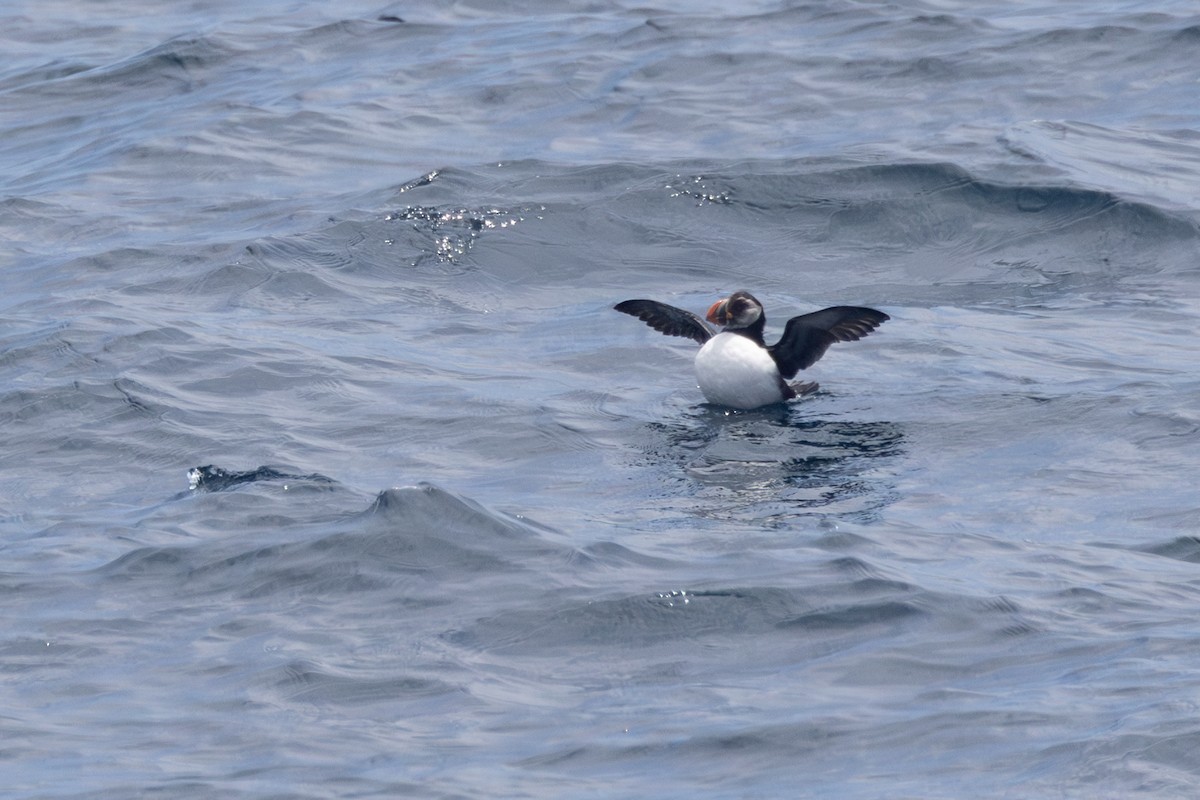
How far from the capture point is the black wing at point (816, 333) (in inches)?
460

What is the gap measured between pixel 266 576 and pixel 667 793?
2935 mm

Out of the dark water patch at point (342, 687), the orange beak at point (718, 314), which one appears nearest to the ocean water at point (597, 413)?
the dark water patch at point (342, 687)

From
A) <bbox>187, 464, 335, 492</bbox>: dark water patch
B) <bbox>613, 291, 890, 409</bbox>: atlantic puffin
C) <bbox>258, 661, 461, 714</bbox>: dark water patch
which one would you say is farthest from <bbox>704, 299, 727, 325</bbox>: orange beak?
<bbox>258, 661, 461, 714</bbox>: dark water patch

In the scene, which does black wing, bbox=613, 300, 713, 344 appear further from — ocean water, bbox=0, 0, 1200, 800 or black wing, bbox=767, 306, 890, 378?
black wing, bbox=767, 306, 890, 378

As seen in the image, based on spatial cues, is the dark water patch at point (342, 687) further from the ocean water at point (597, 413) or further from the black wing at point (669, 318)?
the black wing at point (669, 318)

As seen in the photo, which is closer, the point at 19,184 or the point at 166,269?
the point at 166,269

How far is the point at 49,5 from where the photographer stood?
82.4ft

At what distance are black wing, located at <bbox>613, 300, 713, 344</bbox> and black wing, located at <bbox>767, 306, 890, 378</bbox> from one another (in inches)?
21.8

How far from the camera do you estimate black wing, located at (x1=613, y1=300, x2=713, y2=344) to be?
12469mm

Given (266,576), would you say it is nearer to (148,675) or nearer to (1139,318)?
(148,675)

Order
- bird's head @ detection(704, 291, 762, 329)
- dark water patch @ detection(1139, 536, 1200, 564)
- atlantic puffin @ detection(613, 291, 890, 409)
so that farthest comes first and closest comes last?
bird's head @ detection(704, 291, 762, 329) < atlantic puffin @ detection(613, 291, 890, 409) < dark water patch @ detection(1139, 536, 1200, 564)

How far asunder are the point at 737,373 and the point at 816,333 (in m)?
0.63

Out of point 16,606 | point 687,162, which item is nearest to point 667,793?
point 16,606

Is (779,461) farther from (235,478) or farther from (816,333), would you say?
(235,478)
